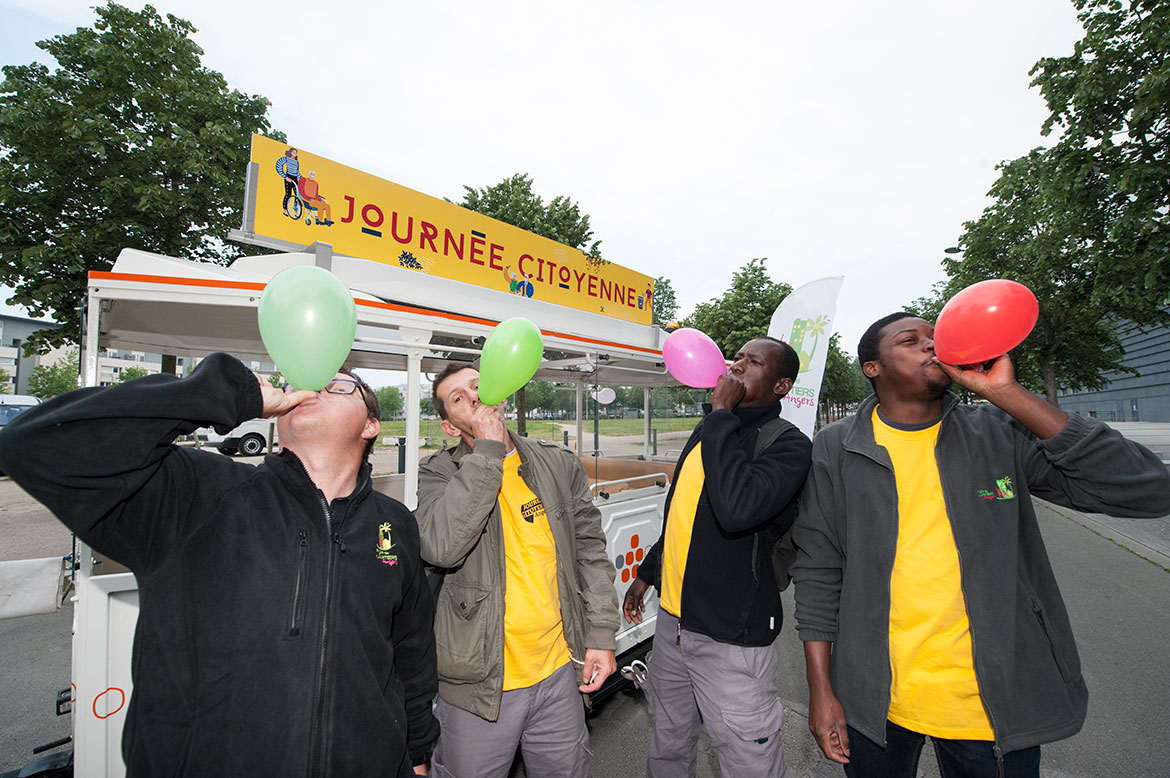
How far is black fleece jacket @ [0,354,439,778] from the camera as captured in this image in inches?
42.1

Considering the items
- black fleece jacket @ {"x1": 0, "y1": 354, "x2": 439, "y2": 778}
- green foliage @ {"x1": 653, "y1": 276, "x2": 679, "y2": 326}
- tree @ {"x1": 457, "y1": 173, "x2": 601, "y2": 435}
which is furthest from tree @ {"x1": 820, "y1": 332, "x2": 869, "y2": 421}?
black fleece jacket @ {"x1": 0, "y1": 354, "x2": 439, "y2": 778}

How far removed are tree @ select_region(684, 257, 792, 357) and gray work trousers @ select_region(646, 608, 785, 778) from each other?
51.9 ft

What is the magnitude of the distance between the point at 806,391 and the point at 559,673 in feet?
16.6

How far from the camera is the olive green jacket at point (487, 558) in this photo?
1.74 metres

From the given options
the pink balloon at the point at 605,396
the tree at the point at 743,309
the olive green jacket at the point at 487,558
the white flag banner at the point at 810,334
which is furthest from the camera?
the tree at the point at 743,309

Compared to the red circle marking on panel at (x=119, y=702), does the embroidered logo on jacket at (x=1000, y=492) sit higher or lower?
higher

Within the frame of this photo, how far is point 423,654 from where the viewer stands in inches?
66.6

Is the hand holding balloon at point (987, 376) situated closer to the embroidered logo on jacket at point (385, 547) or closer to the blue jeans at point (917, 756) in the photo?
the blue jeans at point (917, 756)

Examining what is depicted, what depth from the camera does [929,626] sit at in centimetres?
157

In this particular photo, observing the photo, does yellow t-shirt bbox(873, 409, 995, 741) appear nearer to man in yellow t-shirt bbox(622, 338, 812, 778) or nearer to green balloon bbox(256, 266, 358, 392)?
man in yellow t-shirt bbox(622, 338, 812, 778)

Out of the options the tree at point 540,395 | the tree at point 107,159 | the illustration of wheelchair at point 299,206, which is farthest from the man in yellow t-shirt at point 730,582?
the tree at point 107,159

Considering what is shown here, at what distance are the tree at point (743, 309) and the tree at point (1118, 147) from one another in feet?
30.3

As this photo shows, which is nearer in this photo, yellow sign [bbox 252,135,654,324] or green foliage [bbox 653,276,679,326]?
yellow sign [bbox 252,135,654,324]

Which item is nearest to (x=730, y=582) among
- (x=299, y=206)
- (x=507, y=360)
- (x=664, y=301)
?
(x=507, y=360)
